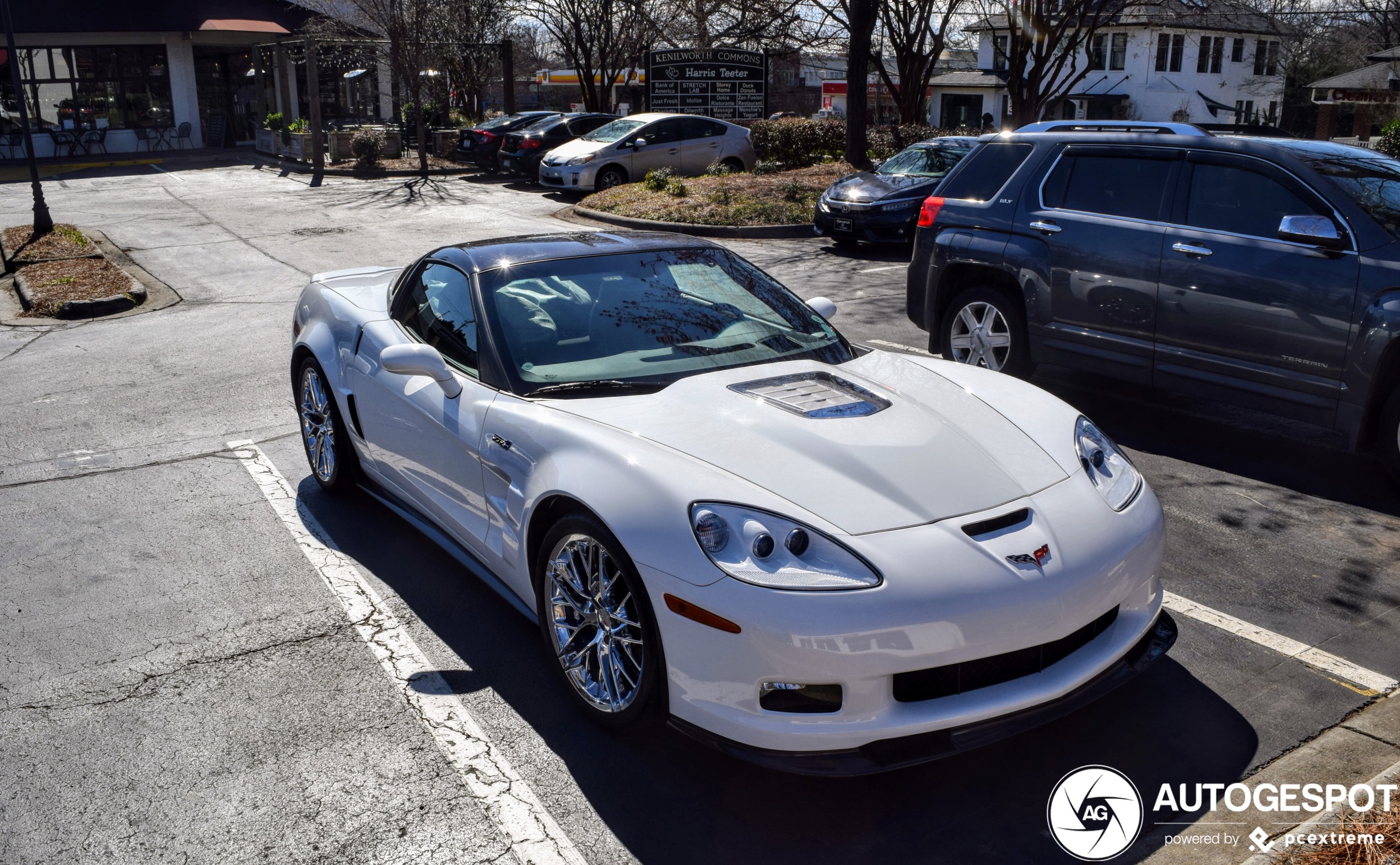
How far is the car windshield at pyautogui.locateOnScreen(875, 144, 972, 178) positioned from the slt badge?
509 inches

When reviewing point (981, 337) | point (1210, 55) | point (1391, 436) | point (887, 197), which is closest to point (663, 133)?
point (887, 197)

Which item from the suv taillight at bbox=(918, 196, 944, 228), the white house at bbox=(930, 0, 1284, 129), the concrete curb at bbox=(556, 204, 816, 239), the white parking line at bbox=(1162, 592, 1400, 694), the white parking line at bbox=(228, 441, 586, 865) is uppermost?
the white house at bbox=(930, 0, 1284, 129)

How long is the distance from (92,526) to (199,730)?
233 cm

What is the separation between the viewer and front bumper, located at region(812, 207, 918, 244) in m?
14.5

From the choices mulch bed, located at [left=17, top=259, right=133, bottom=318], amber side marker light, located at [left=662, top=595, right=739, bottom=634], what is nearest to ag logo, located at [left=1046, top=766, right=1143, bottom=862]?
amber side marker light, located at [left=662, top=595, right=739, bottom=634]

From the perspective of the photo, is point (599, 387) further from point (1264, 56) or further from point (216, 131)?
point (1264, 56)

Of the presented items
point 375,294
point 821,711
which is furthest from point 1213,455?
point 375,294

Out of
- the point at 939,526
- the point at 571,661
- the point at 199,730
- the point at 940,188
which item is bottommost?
the point at 199,730

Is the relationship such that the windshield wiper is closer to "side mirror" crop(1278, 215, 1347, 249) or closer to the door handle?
"side mirror" crop(1278, 215, 1347, 249)

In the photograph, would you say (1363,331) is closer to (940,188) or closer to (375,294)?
(940,188)

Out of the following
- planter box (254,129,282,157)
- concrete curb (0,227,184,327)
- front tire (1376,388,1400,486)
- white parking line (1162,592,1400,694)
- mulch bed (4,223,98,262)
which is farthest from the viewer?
planter box (254,129,282,157)

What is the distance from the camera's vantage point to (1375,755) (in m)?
3.34

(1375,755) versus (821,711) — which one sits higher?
(821,711)

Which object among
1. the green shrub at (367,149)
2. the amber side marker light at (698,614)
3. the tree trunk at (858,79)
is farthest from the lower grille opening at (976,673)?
the green shrub at (367,149)
